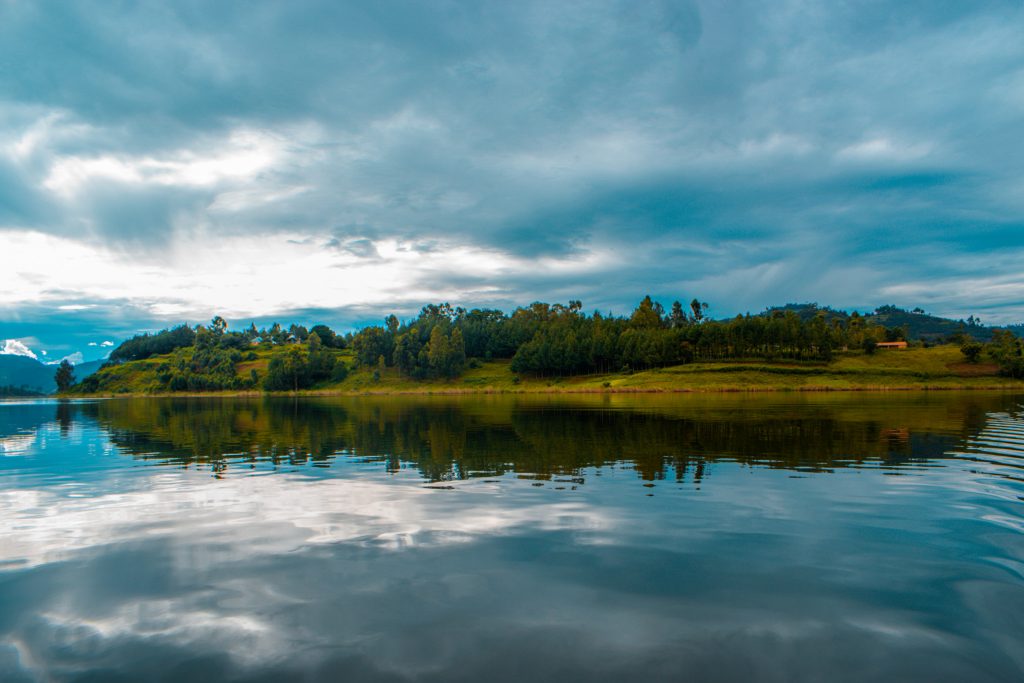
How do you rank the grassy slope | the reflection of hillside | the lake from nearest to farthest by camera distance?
the lake < the reflection of hillside < the grassy slope

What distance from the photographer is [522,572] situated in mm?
14570

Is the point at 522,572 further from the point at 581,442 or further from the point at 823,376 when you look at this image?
the point at 823,376

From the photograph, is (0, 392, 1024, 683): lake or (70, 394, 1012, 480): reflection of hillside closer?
(0, 392, 1024, 683): lake

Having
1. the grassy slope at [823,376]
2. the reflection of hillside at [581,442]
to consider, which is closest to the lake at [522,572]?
the reflection of hillside at [581,442]

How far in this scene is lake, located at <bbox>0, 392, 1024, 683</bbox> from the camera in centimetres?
1011

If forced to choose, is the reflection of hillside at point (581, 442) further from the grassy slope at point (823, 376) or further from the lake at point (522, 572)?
the grassy slope at point (823, 376)

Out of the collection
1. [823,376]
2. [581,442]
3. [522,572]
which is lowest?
[581,442]

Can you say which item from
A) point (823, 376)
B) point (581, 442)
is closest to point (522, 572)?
point (581, 442)

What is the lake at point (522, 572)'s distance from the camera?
10109 mm

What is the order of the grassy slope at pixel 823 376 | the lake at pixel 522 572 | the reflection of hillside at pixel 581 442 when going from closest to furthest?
the lake at pixel 522 572, the reflection of hillside at pixel 581 442, the grassy slope at pixel 823 376

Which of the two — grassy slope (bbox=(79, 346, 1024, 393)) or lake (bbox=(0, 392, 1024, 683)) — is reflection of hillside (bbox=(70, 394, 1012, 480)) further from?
grassy slope (bbox=(79, 346, 1024, 393))

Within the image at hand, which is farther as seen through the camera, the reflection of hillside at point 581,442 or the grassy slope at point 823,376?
the grassy slope at point 823,376

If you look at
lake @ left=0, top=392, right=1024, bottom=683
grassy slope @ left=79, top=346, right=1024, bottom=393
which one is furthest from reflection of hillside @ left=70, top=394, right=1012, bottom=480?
grassy slope @ left=79, top=346, right=1024, bottom=393

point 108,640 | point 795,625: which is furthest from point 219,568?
point 795,625
